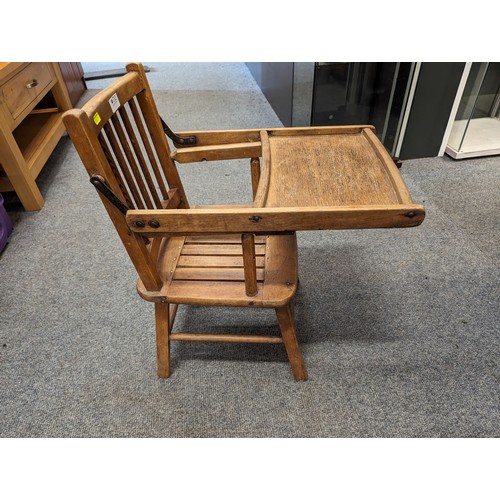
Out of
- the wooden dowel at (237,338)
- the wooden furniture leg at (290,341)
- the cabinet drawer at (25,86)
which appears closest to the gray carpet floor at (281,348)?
the wooden furniture leg at (290,341)

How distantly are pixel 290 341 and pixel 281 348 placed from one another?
0.66 feet

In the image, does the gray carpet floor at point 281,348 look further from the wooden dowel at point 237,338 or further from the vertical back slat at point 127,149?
the vertical back slat at point 127,149

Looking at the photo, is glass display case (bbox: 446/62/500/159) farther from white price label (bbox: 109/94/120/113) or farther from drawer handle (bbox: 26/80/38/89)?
drawer handle (bbox: 26/80/38/89)

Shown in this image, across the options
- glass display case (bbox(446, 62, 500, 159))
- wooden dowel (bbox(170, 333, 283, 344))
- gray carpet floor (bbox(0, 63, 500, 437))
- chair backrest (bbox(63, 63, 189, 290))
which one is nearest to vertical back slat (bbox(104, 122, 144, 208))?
chair backrest (bbox(63, 63, 189, 290))

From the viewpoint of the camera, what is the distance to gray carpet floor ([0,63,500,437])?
3.30 ft

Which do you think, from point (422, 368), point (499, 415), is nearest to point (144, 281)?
point (422, 368)

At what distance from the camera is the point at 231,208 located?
764 mm

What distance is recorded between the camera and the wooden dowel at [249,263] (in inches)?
30.0

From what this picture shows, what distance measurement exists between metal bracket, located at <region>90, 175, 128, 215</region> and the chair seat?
0.25 meters

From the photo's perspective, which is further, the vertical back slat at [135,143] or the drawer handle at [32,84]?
the drawer handle at [32,84]

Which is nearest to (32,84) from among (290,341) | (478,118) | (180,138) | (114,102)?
(180,138)

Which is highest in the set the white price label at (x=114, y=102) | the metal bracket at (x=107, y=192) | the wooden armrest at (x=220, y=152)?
the white price label at (x=114, y=102)

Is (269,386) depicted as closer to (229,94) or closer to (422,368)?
(422,368)

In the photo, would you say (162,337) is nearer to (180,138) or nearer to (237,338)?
(237,338)
